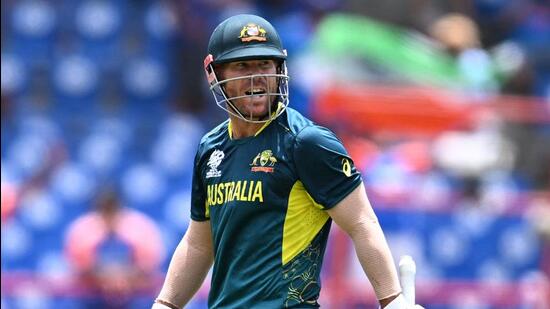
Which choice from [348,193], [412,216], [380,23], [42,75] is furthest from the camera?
[380,23]

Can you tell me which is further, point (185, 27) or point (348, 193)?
point (185, 27)

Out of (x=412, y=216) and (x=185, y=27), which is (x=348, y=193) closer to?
(x=412, y=216)

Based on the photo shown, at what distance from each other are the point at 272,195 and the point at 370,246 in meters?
0.41

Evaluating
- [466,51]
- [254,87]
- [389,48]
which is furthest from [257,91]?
[466,51]

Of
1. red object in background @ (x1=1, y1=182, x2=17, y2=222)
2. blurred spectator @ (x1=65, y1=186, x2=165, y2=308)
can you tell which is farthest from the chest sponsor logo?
red object in background @ (x1=1, y1=182, x2=17, y2=222)

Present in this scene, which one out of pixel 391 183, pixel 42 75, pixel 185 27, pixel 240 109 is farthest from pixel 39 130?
pixel 240 109

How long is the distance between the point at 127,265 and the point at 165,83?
299 centimetres

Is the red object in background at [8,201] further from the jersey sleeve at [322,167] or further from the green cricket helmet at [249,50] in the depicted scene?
the jersey sleeve at [322,167]

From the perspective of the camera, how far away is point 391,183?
35.1 ft

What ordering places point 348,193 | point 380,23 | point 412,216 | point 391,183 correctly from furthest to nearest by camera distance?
point 380,23 < point 391,183 < point 412,216 < point 348,193

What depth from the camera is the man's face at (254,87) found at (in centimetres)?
447

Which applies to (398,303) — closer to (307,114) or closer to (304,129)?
(304,129)

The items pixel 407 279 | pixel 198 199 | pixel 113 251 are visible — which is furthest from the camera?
pixel 113 251

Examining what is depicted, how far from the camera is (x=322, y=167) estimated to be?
434cm
